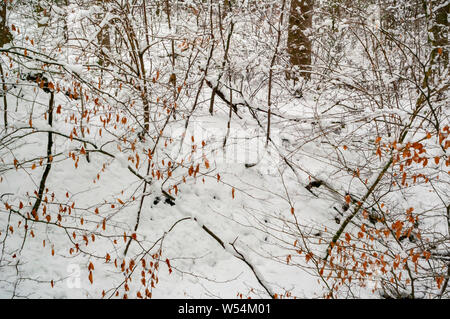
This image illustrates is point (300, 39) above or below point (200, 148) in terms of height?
above

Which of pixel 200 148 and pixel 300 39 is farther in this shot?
pixel 300 39

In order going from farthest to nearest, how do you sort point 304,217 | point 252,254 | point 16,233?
1. point 304,217
2. point 252,254
3. point 16,233

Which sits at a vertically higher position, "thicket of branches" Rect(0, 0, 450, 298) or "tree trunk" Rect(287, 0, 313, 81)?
"tree trunk" Rect(287, 0, 313, 81)

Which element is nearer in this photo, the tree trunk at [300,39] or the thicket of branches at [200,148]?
the thicket of branches at [200,148]

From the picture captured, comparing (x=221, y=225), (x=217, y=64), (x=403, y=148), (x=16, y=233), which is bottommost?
(x=221, y=225)

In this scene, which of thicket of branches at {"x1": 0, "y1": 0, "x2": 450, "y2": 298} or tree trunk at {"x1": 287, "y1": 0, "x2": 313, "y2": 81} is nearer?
thicket of branches at {"x1": 0, "y1": 0, "x2": 450, "y2": 298}

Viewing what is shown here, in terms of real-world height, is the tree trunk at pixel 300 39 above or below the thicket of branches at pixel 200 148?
above

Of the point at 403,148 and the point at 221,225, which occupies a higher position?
the point at 403,148

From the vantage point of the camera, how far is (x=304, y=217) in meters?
4.91
